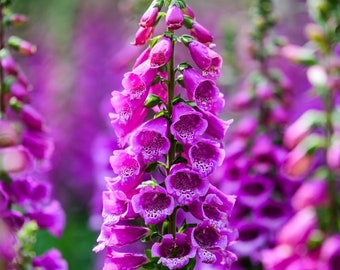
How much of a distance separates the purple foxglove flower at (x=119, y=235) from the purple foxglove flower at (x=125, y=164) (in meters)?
0.18

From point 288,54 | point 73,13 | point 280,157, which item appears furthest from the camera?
point 73,13

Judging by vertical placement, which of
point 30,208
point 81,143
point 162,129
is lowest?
point 81,143

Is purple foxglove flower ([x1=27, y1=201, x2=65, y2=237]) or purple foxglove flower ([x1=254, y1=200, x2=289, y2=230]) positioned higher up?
purple foxglove flower ([x1=27, y1=201, x2=65, y2=237])

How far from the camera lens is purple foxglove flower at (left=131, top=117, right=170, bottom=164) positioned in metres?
2.81

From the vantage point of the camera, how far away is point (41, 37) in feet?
35.8

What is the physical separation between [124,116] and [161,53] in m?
0.24

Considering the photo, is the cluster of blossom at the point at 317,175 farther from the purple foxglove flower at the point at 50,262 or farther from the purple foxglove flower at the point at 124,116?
the purple foxglove flower at the point at 124,116

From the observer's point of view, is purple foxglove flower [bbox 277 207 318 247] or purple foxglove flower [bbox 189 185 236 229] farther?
purple foxglove flower [bbox 277 207 318 247]

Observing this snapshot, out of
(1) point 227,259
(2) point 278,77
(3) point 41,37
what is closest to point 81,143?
(3) point 41,37

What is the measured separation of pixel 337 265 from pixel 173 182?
47.5 inches

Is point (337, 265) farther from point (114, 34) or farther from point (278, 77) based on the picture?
point (114, 34)

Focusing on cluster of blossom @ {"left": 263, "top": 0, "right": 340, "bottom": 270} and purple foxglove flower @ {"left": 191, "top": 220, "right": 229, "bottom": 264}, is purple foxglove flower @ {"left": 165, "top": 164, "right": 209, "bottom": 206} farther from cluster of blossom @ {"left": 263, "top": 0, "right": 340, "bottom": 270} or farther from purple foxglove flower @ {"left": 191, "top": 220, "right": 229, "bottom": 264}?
cluster of blossom @ {"left": 263, "top": 0, "right": 340, "bottom": 270}

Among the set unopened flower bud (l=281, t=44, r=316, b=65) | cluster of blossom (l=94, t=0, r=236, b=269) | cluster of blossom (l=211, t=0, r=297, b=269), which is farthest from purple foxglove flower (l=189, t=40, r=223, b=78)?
cluster of blossom (l=211, t=0, r=297, b=269)

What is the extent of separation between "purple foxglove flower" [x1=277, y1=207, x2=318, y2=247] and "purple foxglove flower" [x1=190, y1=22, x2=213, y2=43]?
1221mm
